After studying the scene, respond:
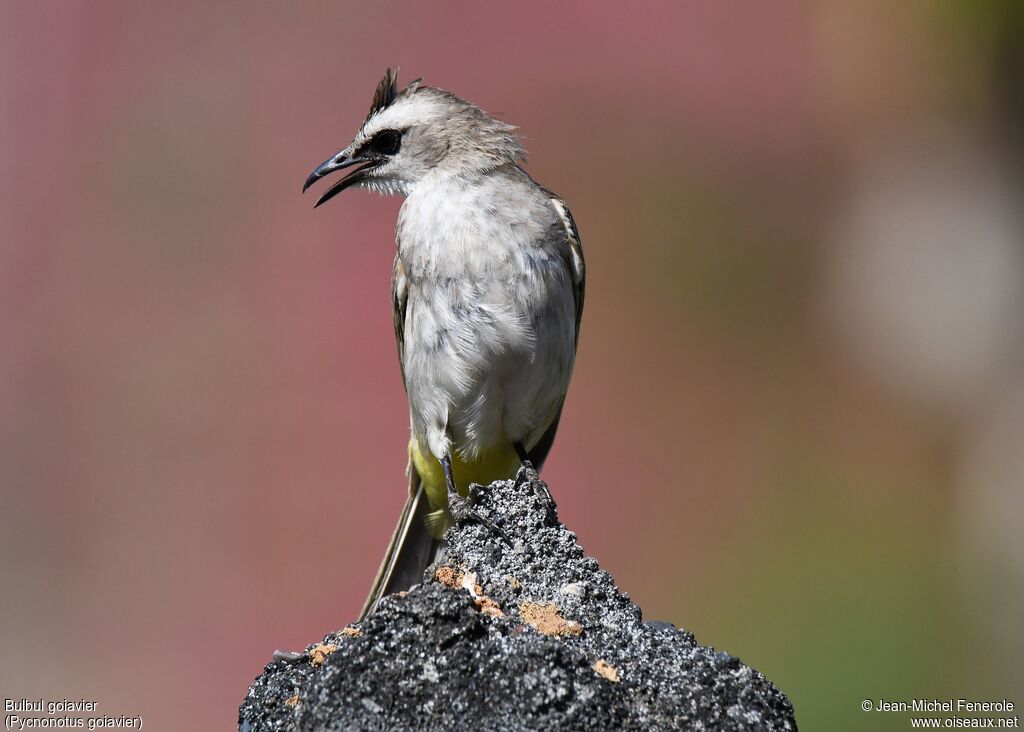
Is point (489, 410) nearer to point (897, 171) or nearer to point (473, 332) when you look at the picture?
point (473, 332)

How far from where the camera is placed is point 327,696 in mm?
2670

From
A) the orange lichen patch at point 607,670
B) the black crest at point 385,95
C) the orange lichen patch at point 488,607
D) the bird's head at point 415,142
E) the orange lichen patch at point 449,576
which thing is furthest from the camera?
the black crest at point 385,95

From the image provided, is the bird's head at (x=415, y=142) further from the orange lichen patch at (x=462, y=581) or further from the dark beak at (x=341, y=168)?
the orange lichen patch at (x=462, y=581)

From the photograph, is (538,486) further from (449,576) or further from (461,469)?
(449,576)

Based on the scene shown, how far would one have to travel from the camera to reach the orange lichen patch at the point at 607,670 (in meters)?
2.81

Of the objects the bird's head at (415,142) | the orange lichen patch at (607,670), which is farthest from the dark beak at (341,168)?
the orange lichen patch at (607,670)

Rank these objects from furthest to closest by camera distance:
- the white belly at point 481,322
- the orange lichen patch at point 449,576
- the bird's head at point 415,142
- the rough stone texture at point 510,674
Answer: the bird's head at point 415,142 < the white belly at point 481,322 < the orange lichen patch at point 449,576 < the rough stone texture at point 510,674

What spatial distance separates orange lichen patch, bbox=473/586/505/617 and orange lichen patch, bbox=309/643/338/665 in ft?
1.49

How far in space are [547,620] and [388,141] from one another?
2769 mm

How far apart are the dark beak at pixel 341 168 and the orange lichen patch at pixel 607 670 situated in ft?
9.57

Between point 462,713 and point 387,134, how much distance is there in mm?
3153

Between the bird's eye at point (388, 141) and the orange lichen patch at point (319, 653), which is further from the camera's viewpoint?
the bird's eye at point (388, 141)

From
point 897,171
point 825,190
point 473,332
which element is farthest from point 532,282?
point 897,171

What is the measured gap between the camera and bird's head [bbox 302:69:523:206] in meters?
4.95
